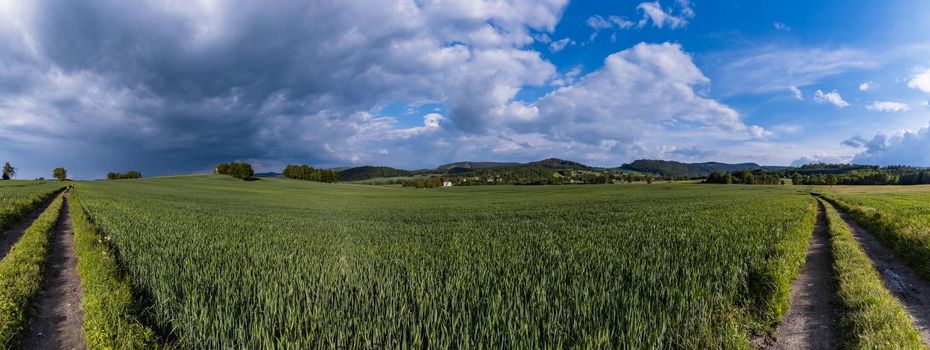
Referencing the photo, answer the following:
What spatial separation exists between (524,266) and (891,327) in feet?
22.5

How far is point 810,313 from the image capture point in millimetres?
8414

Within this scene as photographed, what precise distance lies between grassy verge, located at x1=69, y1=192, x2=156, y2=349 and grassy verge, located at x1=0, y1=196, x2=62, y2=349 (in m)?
0.91

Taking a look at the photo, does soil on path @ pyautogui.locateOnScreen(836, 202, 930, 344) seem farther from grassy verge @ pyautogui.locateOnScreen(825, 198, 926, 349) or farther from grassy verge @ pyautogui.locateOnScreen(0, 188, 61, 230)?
grassy verge @ pyautogui.locateOnScreen(0, 188, 61, 230)

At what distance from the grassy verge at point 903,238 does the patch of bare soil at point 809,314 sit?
2.23m

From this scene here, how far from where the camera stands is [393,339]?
5.97 metres

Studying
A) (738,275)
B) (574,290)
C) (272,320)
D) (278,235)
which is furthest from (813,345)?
(278,235)

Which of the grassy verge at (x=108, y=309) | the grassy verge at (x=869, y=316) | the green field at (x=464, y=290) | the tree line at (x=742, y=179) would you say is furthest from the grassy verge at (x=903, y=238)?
the tree line at (x=742, y=179)

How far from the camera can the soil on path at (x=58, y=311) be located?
7.65 m

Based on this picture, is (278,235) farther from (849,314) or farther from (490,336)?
(849,314)

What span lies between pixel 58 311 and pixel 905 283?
20843 millimetres

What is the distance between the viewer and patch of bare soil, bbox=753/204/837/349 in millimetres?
7254

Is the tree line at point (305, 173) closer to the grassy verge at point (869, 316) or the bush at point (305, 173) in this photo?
the bush at point (305, 173)

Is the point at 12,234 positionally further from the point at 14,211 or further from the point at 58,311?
the point at 58,311

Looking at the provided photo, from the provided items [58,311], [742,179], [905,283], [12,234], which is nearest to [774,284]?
[905,283]
